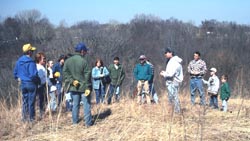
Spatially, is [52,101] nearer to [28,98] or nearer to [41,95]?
[41,95]

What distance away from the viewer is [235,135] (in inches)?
235

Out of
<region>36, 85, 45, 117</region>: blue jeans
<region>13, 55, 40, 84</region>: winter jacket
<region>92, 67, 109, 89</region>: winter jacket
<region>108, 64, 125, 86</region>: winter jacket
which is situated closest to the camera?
<region>13, 55, 40, 84</region>: winter jacket

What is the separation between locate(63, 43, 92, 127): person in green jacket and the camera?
→ 696cm

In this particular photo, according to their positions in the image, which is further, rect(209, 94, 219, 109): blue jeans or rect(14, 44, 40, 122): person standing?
rect(209, 94, 219, 109): blue jeans

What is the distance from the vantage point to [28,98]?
23.9 feet

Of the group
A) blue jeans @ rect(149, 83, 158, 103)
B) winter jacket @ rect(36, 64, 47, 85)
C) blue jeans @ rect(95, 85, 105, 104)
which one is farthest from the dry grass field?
blue jeans @ rect(149, 83, 158, 103)

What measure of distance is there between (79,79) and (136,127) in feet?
4.94

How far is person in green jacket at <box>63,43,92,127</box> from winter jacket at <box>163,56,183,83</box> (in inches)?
76.6

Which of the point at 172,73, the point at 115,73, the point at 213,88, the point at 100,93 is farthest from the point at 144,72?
the point at 172,73

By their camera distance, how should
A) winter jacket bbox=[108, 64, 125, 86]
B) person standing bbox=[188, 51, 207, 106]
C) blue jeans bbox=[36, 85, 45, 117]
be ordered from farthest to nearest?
winter jacket bbox=[108, 64, 125, 86], person standing bbox=[188, 51, 207, 106], blue jeans bbox=[36, 85, 45, 117]

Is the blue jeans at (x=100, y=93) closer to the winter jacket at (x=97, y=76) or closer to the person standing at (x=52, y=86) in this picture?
the winter jacket at (x=97, y=76)

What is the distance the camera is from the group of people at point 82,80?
7000 millimetres

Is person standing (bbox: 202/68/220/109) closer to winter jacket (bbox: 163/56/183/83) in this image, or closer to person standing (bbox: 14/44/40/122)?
winter jacket (bbox: 163/56/183/83)

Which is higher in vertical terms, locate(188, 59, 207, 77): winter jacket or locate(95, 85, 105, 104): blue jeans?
locate(188, 59, 207, 77): winter jacket
